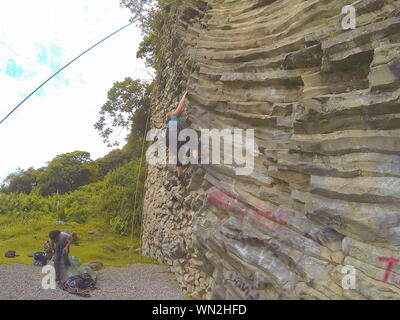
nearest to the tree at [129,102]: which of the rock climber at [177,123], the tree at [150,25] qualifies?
the tree at [150,25]

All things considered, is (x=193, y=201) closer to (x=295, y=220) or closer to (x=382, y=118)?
(x=295, y=220)

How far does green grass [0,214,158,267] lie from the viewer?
34.6ft

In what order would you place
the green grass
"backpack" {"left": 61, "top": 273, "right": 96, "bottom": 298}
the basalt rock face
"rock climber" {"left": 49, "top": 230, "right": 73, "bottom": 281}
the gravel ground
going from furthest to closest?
the green grass → "rock climber" {"left": 49, "top": 230, "right": 73, "bottom": 281} → "backpack" {"left": 61, "top": 273, "right": 96, "bottom": 298} → the gravel ground → the basalt rock face

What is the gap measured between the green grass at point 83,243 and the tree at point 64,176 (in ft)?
25.2

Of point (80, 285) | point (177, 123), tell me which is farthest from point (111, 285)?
point (177, 123)

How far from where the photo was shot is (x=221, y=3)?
9.99 m

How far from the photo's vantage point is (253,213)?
550 centimetres

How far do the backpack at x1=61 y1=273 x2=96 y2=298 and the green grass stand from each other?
7.80ft

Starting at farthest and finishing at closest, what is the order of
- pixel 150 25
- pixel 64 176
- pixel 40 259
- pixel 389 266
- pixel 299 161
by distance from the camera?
1. pixel 64 176
2. pixel 150 25
3. pixel 40 259
4. pixel 299 161
5. pixel 389 266

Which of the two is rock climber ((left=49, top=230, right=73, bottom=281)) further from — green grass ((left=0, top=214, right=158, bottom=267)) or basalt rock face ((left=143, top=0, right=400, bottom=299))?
basalt rock face ((left=143, top=0, right=400, bottom=299))

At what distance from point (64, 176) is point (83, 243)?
1354 cm

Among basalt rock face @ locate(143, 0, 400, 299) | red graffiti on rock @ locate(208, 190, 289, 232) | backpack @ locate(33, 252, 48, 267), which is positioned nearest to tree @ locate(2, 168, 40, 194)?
backpack @ locate(33, 252, 48, 267)

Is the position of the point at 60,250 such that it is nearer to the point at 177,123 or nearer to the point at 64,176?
the point at 177,123
